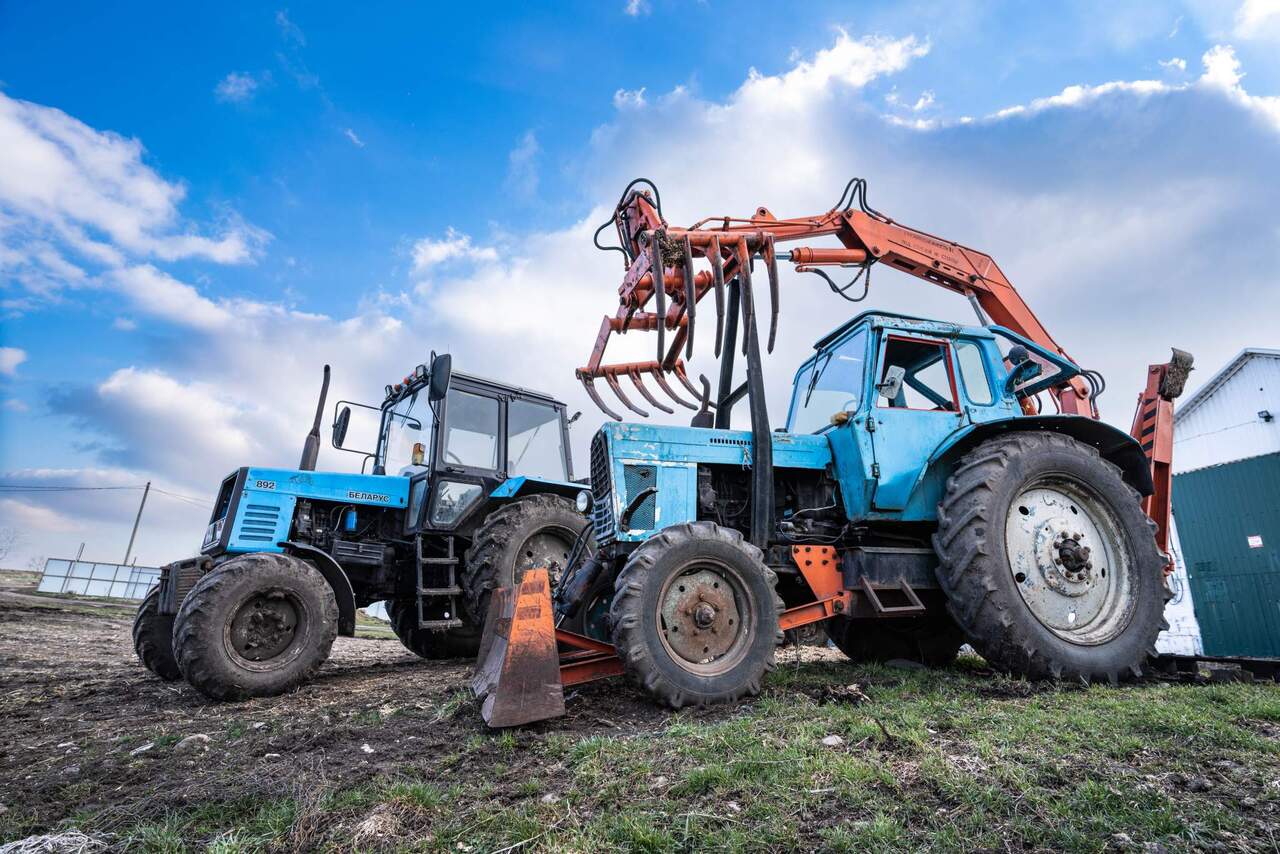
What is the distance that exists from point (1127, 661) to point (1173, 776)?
256 centimetres

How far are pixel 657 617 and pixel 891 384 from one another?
2689mm

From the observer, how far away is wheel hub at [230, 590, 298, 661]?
513cm

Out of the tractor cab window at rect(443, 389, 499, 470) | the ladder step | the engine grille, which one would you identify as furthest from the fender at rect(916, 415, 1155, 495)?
the tractor cab window at rect(443, 389, 499, 470)

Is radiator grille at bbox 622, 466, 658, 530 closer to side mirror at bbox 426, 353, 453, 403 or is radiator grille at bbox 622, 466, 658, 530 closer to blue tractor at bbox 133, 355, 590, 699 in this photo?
blue tractor at bbox 133, 355, 590, 699

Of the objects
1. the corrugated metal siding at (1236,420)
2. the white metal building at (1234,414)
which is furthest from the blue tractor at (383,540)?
the corrugated metal siding at (1236,420)

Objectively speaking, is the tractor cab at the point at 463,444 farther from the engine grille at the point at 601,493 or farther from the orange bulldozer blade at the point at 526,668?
the orange bulldozer blade at the point at 526,668

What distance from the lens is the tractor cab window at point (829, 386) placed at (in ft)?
17.8

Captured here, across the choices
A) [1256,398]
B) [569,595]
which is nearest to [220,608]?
[569,595]

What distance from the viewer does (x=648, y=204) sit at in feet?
20.4

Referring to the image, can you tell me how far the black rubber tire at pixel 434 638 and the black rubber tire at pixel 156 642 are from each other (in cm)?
190

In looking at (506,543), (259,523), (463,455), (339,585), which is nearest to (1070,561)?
(506,543)

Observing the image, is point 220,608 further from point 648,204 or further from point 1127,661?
point 1127,661

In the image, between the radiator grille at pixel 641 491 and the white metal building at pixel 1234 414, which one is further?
the white metal building at pixel 1234 414

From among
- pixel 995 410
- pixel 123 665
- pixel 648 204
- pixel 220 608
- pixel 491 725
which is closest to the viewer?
pixel 491 725
